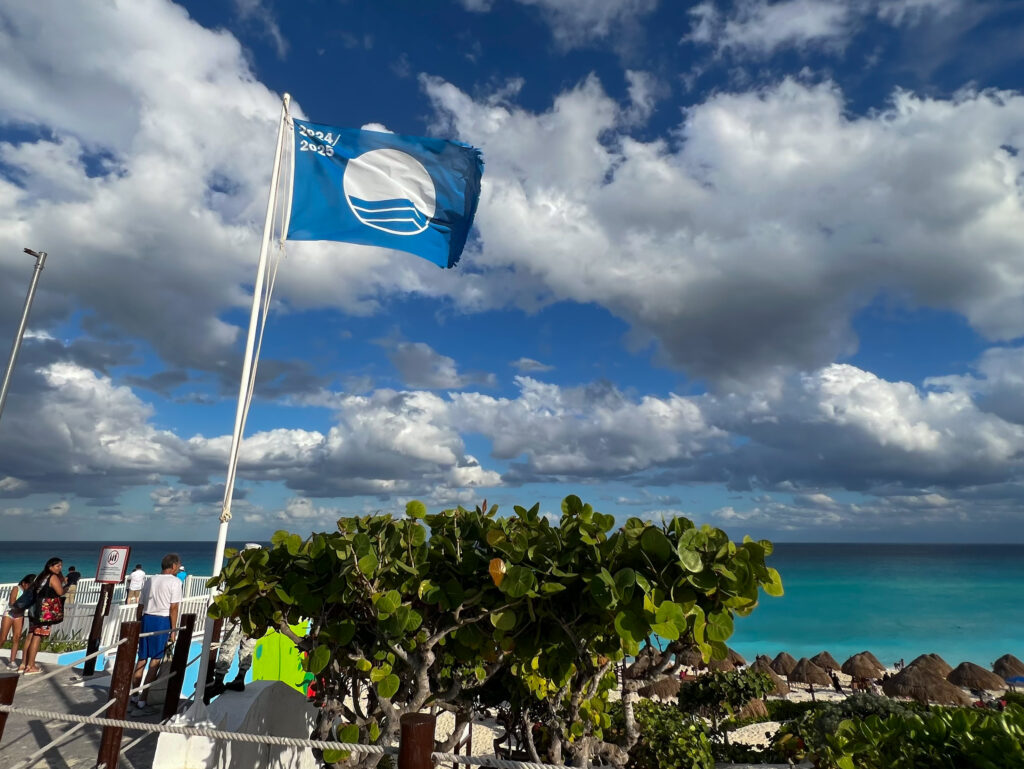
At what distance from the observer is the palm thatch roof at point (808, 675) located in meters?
21.4

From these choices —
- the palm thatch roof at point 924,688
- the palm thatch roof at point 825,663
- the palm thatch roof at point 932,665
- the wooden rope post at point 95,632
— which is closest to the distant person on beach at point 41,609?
the wooden rope post at point 95,632

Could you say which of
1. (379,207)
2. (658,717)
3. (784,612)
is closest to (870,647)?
(784,612)

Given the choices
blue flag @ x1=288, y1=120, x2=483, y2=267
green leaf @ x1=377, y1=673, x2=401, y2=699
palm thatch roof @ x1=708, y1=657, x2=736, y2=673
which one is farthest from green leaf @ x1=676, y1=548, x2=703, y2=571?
palm thatch roof @ x1=708, y1=657, x2=736, y2=673

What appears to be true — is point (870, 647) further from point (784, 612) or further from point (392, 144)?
point (392, 144)

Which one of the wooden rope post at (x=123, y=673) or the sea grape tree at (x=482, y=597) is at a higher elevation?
the sea grape tree at (x=482, y=597)

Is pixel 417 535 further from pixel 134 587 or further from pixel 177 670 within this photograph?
pixel 134 587

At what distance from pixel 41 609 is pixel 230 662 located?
407 centimetres

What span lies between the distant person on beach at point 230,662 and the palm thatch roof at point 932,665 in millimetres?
20687

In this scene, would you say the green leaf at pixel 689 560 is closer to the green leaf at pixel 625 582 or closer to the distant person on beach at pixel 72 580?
the green leaf at pixel 625 582

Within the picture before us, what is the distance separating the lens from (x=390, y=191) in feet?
24.1

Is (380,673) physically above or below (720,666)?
above

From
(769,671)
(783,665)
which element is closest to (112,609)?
(769,671)

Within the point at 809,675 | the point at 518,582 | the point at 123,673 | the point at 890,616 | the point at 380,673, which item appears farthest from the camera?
the point at 890,616

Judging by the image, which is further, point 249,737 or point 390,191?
point 390,191
